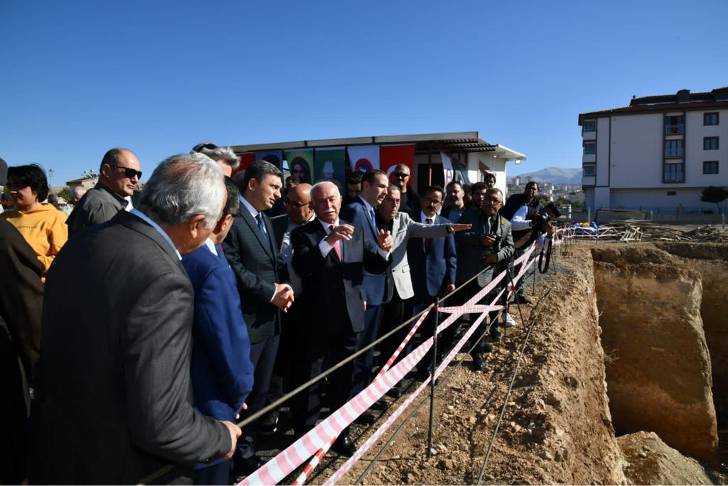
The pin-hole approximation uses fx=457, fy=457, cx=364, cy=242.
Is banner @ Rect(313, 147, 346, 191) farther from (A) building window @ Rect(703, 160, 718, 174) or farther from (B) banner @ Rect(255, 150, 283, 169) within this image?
(A) building window @ Rect(703, 160, 718, 174)

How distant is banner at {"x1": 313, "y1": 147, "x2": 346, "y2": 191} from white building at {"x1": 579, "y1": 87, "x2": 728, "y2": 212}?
46.1 metres

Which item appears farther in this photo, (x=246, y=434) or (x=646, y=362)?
(x=646, y=362)

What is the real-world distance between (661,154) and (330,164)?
49029mm

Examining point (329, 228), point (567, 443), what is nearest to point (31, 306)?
point (329, 228)

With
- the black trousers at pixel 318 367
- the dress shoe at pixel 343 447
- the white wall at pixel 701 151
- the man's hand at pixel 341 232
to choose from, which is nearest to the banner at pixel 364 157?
the black trousers at pixel 318 367

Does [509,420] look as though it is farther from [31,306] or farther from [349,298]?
[31,306]

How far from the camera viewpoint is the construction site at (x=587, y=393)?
11.3ft

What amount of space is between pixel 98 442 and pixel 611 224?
37.4 metres

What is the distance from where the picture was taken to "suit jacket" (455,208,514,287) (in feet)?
18.1

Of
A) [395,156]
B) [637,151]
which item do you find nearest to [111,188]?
[395,156]

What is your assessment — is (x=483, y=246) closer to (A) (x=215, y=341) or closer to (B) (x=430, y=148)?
(A) (x=215, y=341)

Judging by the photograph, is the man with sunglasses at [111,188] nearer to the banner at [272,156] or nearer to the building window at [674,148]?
the banner at [272,156]

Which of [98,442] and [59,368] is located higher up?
[59,368]

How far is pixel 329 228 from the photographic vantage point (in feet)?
11.4
